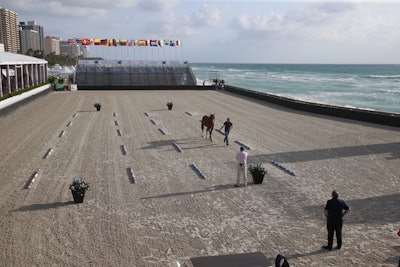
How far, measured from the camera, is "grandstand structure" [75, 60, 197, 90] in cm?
5874

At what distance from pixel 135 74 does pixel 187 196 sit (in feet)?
172

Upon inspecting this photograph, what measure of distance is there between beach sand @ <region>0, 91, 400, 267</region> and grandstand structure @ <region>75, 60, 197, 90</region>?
115 feet

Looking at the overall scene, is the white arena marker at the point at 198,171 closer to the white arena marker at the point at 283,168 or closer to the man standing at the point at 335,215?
the white arena marker at the point at 283,168

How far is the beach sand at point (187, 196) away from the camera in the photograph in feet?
28.7

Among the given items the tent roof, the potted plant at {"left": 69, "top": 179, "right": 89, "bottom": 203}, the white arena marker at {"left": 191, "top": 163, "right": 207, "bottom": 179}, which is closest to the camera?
the potted plant at {"left": 69, "top": 179, "right": 89, "bottom": 203}

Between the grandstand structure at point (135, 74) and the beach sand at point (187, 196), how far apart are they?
35.1 metres

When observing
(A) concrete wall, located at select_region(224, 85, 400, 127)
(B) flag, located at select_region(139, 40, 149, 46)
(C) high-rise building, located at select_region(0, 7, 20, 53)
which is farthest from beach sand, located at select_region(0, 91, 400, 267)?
(C) high-rise building, located at select_region(0, 7, 20, 53)

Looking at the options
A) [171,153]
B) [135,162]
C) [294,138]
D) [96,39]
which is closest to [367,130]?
[294,138]

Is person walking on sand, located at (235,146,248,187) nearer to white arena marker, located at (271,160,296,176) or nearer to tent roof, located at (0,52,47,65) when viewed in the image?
white arena marker, located at (271,160,296,176)

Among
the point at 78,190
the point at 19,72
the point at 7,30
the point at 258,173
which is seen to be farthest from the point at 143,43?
the point at 7,30

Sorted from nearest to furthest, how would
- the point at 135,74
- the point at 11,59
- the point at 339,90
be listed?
the point at 11,59 → the point at 135,74 → the point at 339,90

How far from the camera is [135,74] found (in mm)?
62125

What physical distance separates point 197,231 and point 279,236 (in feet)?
7.06

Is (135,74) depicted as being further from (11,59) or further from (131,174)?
(131,174)
